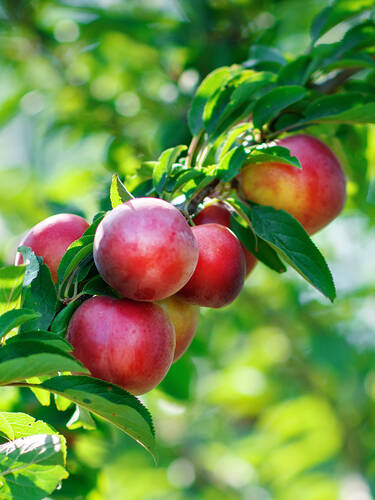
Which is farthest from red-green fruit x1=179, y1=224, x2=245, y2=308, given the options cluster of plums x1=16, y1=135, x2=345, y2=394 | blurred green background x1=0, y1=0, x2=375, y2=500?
blurred green background x1=0, y1=0, x2=375, y2=500

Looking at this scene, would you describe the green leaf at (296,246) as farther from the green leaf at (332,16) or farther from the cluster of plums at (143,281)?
the green leaf at (332,16)

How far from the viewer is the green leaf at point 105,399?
2.25ft

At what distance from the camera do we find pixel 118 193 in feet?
2.60

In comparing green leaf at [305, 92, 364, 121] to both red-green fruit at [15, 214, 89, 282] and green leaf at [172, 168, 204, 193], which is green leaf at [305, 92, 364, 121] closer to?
green leaf at [172, 168, 204, 193]

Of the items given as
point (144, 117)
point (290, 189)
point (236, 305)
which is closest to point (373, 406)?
point (236, 305)

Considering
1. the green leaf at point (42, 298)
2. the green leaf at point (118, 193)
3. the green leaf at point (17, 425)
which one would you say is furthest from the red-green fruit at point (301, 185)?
the green leaf at point (17, 425)

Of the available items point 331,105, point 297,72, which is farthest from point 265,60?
point 331,105

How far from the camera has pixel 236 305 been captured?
2344 millimetres

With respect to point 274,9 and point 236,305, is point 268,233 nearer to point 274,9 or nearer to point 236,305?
point 274,9

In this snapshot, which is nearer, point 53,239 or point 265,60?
point 53,239

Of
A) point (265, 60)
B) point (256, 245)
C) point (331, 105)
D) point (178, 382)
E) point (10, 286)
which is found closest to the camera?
point (10, 286)

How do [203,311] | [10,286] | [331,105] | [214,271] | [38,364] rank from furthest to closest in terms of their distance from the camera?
[203,311] → [331,105] → [214,271] → [10,286] → [38,364]

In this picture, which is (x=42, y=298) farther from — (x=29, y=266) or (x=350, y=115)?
(x=350, y=115)

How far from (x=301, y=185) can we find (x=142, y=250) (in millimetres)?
407
